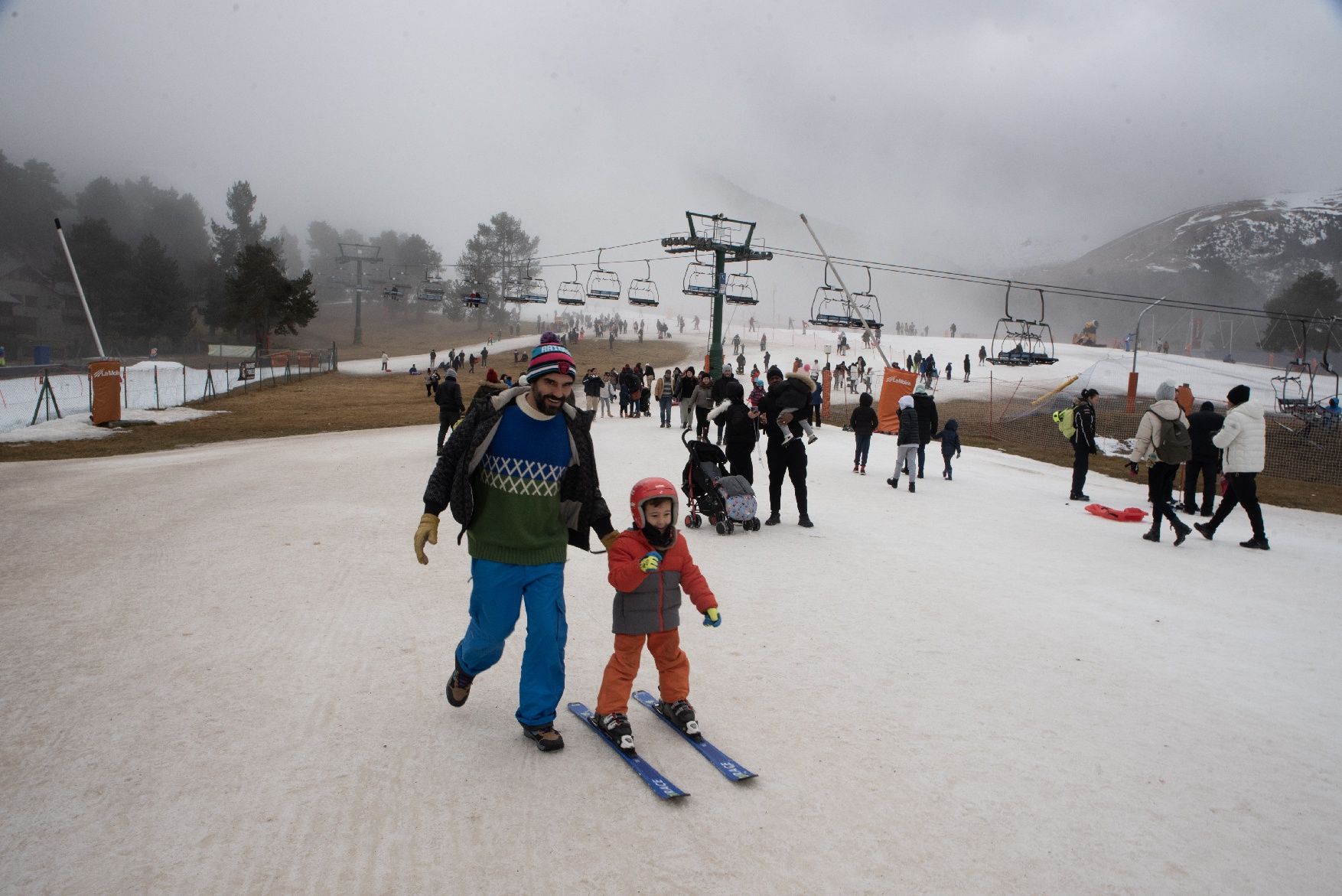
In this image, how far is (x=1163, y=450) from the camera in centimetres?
938

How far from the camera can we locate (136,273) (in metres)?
70.7

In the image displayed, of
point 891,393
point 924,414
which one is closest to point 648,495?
point 924,414

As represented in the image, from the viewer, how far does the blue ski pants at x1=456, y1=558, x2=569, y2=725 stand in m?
3.68

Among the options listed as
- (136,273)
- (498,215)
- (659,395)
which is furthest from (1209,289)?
(136,273)

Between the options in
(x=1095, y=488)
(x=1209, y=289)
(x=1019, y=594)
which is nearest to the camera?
(x=1019, y=594)

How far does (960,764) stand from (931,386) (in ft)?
131

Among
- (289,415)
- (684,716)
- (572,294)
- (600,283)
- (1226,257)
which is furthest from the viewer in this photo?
(1226,257)

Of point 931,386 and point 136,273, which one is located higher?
point 136,273

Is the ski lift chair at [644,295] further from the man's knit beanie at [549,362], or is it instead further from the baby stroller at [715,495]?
the man's knit beanie at [549,362]

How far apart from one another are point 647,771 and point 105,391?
24.1 metres

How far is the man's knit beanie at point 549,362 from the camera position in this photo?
146 inches

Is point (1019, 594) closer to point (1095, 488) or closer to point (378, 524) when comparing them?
point (378, 524)

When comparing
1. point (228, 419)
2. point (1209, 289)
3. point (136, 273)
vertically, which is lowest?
point (228, 419)

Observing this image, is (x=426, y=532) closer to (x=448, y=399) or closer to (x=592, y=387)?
(x=448, y=399)
